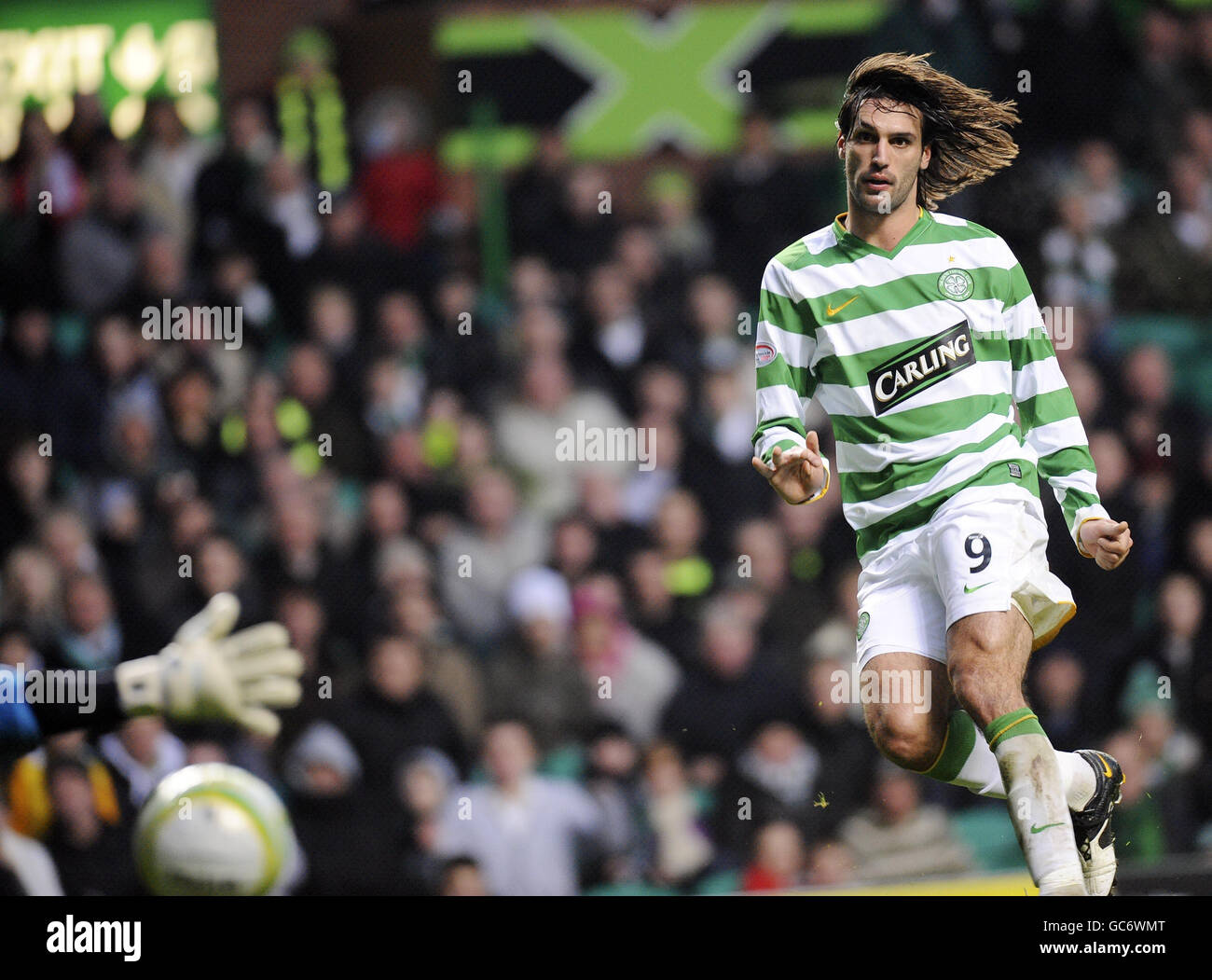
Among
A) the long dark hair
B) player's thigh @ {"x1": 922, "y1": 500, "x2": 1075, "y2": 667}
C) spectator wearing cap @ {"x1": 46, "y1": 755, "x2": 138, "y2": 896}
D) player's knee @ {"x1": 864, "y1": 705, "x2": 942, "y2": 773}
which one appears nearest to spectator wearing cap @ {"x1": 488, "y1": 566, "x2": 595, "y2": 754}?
spectator wearing cap @ {"x1": 46, "y1": 755, "x2": 138, "y2": 896}

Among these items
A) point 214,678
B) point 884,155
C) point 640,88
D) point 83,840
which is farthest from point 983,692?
point 640,88

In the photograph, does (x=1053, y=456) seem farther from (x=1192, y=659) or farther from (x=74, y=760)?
(x=74, y=760)

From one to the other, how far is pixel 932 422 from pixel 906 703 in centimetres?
69

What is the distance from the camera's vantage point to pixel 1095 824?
13.2 ft

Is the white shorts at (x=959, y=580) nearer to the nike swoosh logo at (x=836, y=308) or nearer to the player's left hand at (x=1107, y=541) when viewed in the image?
the player's left hand at (x=1107, y=541)

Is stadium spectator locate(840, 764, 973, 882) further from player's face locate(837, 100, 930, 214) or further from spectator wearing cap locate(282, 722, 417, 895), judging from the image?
player's face locate(837, 100, 930, 214)

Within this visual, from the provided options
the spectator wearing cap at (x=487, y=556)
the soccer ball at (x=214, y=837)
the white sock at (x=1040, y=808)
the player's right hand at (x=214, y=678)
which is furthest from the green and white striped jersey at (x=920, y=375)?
the spectator wearing cap at (x=487, y=556)

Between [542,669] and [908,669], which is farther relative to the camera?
[542,669]

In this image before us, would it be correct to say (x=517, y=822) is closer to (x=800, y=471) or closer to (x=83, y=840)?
(x=83, y=840)

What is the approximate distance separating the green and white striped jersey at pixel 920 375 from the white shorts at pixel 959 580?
0.06m

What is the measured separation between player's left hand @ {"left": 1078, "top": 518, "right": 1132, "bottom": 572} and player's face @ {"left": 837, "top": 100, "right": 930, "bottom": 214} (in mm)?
947

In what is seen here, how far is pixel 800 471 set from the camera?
386cm

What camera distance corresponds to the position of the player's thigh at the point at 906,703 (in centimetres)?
401

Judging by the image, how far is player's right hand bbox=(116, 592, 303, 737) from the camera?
155 inches
